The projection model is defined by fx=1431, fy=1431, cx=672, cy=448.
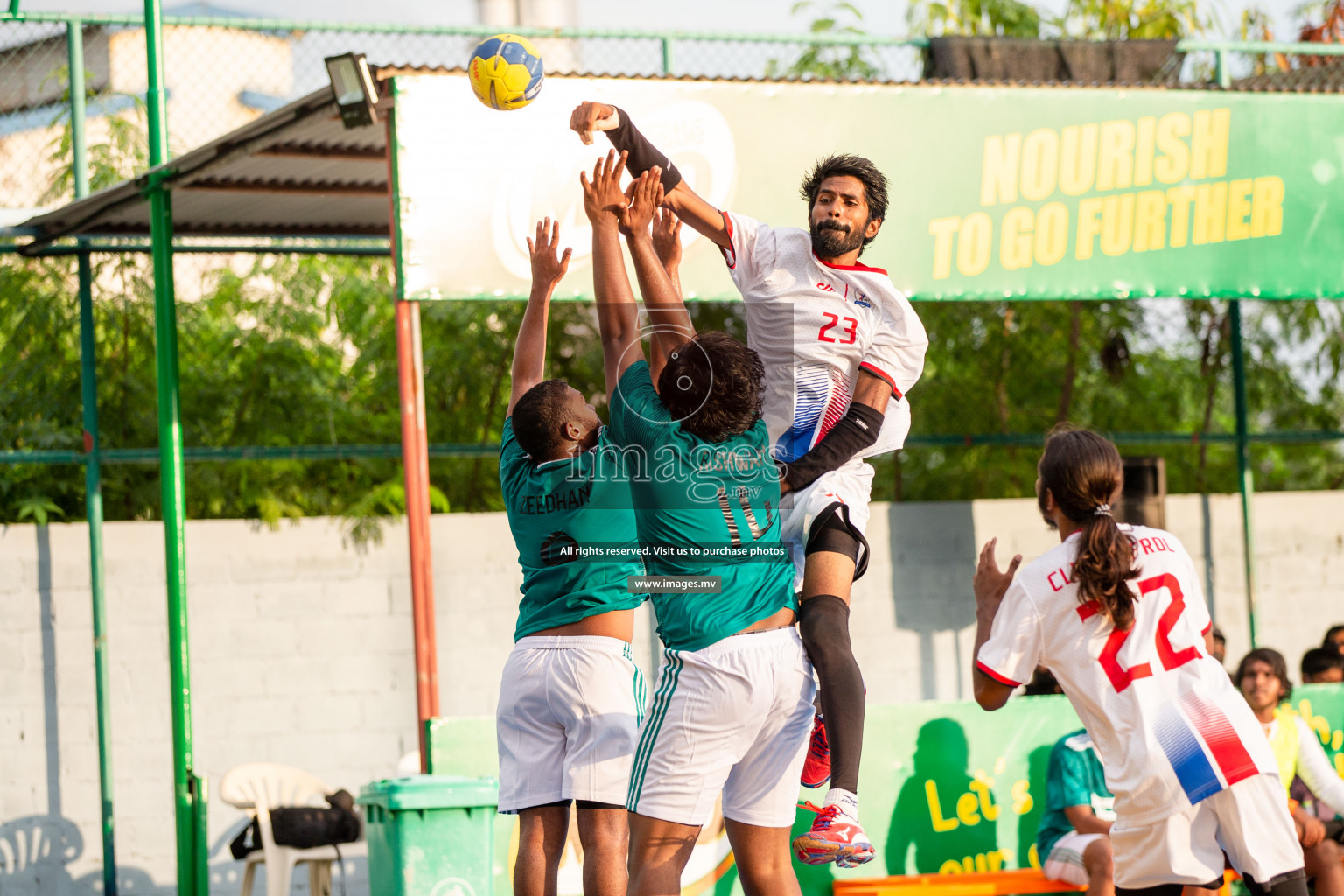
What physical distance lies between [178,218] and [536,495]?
17.3ft

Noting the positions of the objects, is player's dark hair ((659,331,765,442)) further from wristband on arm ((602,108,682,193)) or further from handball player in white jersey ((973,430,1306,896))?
handball player in white jersey ((973,430,1306,896))

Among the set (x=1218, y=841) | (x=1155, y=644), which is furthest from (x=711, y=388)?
(x=1218, y=841)

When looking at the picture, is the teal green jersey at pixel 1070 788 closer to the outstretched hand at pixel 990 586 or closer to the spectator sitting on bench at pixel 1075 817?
the spectator sitting on bench at pixel 1075 817

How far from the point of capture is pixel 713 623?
11.6 feet

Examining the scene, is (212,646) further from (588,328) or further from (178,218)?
(588,328)

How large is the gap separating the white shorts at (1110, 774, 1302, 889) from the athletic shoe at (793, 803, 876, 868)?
77 centimetres

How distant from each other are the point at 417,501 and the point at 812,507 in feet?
8.94

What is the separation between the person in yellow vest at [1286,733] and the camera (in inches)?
252

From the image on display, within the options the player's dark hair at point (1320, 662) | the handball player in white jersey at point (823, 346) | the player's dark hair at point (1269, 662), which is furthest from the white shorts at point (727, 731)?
the player's dark hair at point (1320, 662)

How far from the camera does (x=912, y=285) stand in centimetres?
713

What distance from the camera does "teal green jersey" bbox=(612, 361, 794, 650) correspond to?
354 cm

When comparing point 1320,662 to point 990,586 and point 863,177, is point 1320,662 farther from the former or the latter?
point 863,177

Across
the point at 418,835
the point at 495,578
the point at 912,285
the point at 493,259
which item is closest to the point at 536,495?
the point at 418,835

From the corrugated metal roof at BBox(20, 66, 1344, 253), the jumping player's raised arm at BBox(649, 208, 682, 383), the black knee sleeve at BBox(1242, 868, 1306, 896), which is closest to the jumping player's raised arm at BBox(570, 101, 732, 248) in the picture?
the jumping player's raised arm at BBox(649, 208, 682, 383)
